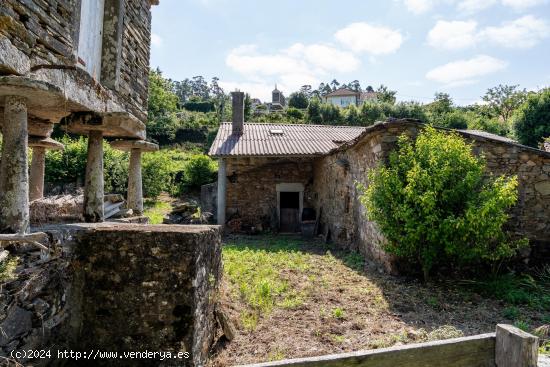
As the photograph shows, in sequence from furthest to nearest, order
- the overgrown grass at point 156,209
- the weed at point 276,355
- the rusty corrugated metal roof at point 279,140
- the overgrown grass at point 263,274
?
the overgrown grass at point 156,209, the rusty corrugated metal roof at point 279,140, the overgrown grass at point 263,274, the weed at point 276,355

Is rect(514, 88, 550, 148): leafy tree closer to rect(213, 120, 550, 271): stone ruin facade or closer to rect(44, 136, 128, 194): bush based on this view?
rect(213, 120, 550, 271): stone ruin facade

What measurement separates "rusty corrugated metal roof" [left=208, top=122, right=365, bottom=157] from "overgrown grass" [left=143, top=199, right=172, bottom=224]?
374cm

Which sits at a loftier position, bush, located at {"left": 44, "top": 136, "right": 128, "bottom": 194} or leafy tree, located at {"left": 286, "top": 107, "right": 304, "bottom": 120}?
leafy tree, located at {"left": 286, "top": 107, "right": 304, "bottom": 120}

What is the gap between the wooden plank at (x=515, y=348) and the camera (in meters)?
1.71

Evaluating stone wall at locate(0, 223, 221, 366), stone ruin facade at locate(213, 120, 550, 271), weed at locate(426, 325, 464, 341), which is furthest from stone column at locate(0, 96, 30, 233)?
stone ruin facade at locate(213, 120, 550, 271)

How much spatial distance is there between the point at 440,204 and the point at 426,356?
3.99 metres

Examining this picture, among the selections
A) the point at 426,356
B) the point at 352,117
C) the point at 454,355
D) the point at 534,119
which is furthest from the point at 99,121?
the point at 352,117

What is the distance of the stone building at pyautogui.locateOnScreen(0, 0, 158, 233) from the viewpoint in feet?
9.09

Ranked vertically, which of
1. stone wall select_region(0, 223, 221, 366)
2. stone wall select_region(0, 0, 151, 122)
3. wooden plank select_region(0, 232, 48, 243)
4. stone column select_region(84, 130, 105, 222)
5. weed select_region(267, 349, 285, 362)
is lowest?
weed select_region(267, 349, 285, 362)

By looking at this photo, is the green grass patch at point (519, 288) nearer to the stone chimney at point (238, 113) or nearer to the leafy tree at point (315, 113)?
the stone chimney at point (238, 113)

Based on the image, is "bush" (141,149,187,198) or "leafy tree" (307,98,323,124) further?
"leafy tree" (307,98,323,124)

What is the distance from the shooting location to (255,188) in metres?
12.5

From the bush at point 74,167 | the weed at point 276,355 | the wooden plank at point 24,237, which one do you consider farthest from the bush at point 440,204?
the bush at point 74,167

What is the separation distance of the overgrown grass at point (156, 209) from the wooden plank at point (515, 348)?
12.4 metres
